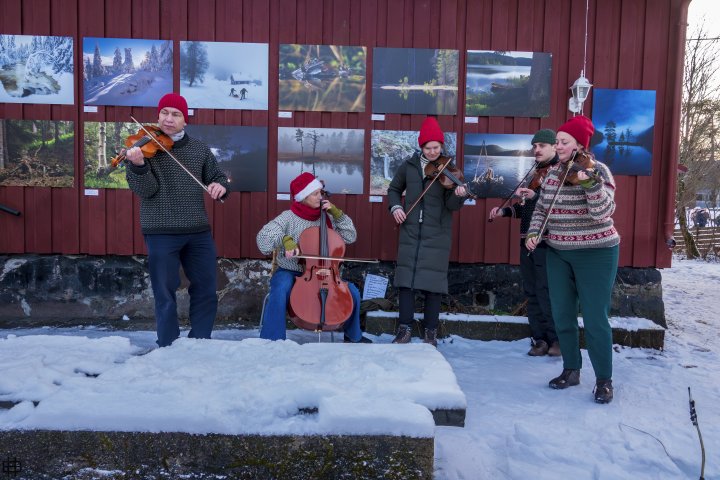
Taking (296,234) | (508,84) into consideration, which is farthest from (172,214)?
(508,84)

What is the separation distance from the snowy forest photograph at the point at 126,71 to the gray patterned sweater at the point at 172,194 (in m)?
1.59

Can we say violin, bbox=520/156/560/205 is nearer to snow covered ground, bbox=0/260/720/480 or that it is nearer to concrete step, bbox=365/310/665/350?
concrete step, bbox=365/310/665/350

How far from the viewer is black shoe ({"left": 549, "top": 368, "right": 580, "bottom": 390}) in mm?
3719

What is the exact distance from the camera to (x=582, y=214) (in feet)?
11.3

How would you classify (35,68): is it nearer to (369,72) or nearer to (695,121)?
(369,72)

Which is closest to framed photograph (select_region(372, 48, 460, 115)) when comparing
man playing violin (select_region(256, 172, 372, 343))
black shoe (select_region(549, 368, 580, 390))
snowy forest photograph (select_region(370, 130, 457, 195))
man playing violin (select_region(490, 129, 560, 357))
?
snowy forest photograph (select_region(370, 130, 457, 195))

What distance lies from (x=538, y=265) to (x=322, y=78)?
8.25 feet

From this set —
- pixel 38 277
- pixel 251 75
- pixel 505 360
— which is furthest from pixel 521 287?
pixel 38 277

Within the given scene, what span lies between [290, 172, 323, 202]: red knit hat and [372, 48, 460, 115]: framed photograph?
1.36 m

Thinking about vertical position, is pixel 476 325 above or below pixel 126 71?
below

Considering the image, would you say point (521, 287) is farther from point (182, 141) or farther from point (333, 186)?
point (182, 141)

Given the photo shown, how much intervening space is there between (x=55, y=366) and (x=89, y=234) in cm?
378

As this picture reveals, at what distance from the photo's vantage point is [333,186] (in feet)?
18.0

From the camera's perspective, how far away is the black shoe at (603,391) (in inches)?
136
